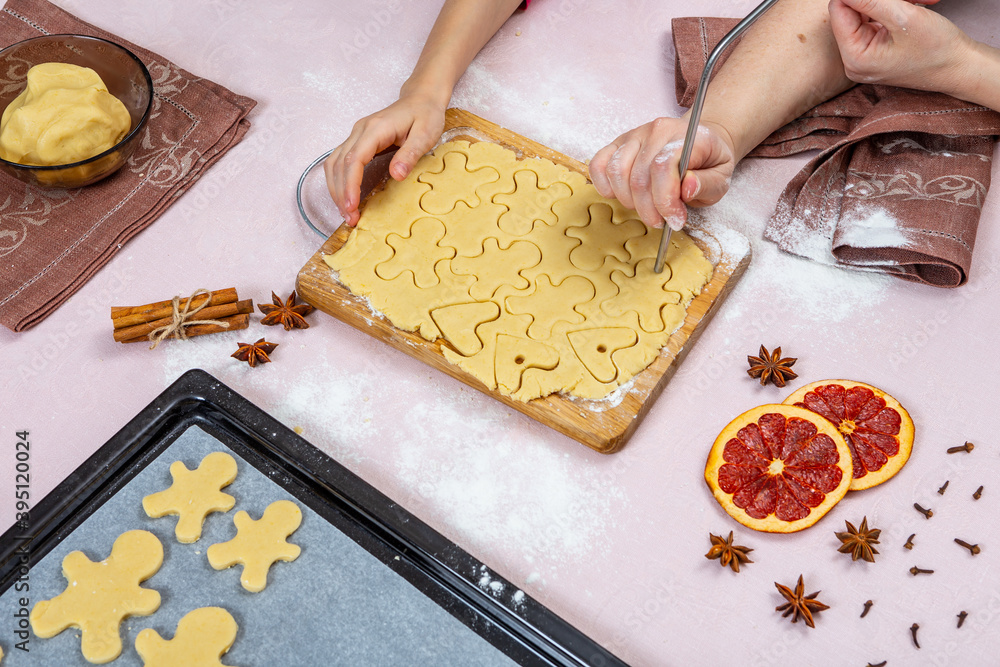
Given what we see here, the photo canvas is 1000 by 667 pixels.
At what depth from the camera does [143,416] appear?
4.09 ft

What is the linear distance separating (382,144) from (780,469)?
2.84 feet

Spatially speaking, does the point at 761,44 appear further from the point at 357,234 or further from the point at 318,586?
the point at 318,586

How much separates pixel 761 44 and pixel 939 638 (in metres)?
1.06

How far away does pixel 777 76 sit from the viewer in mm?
1496

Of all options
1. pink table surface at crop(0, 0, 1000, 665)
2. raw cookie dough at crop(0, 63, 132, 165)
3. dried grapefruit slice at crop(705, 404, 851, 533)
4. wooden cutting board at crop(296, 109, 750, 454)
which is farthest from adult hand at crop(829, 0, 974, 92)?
raw cookie dough at crop(0, 63, 132, 165)

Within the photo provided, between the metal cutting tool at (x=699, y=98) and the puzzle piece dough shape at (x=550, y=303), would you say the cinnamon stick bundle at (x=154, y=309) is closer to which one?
the puzzle piece dough shape at (x=550, y=303)

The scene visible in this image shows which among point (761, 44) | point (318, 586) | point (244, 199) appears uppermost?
point (761, 44)

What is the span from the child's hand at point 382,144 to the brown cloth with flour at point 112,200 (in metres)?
0.35

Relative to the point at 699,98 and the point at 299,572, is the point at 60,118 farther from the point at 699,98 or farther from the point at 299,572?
the point at 699,98

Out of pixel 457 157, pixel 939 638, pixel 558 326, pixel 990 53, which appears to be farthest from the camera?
pixel 457 157

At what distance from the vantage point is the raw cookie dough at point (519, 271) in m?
1.28

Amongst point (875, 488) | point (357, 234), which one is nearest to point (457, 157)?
point (357, 234)

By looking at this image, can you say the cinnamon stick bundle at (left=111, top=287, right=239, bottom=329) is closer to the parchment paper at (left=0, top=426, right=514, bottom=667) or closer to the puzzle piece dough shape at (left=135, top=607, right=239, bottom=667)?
the parchment paper at (left=0, top=426, right=514, bottom=667)

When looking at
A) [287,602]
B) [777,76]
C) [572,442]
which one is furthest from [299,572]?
[777,76]
